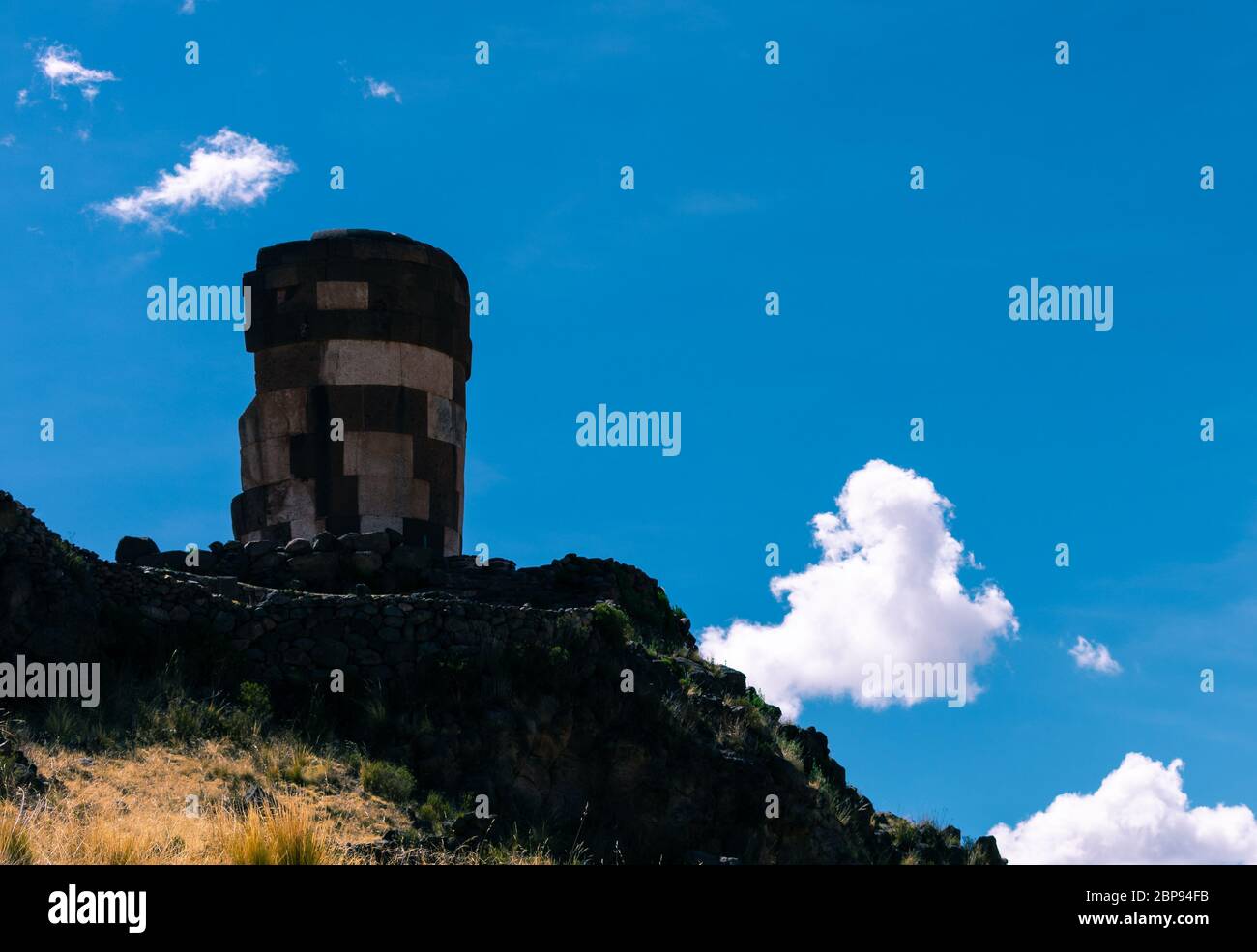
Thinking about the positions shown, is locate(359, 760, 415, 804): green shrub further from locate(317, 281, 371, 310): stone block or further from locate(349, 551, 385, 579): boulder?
locate(317, 281, 371, 310): stone block

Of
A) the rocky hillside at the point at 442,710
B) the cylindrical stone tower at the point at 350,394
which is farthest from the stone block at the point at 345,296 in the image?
the rocky hillside at the point at 442,710

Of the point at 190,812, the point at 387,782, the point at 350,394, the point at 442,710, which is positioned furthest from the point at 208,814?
the point at 350,394

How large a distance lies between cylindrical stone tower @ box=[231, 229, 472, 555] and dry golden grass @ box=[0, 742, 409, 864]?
6.80 meters

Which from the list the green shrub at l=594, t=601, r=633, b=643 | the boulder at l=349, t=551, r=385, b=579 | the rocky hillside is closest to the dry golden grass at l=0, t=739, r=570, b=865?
the rocky hillside

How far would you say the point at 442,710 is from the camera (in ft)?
56.0

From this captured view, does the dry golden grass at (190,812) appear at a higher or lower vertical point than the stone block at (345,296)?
lower

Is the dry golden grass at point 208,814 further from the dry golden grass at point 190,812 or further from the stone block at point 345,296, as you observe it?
the stone block at point 345,296

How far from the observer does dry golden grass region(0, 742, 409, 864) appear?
39.1 feet

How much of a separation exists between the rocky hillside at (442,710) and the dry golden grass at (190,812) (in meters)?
0.14

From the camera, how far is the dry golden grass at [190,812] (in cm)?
1191

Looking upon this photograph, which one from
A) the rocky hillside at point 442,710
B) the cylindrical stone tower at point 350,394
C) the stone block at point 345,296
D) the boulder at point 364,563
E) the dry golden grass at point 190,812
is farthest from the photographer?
the stone block at point 345,296

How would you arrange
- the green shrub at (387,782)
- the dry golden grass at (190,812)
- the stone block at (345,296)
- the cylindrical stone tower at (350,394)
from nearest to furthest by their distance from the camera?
the dry golden grass at (190,812) → the green shrub at (387,782) → the cylindrical stone tower at (350,394) → the stone block at (345,296)
